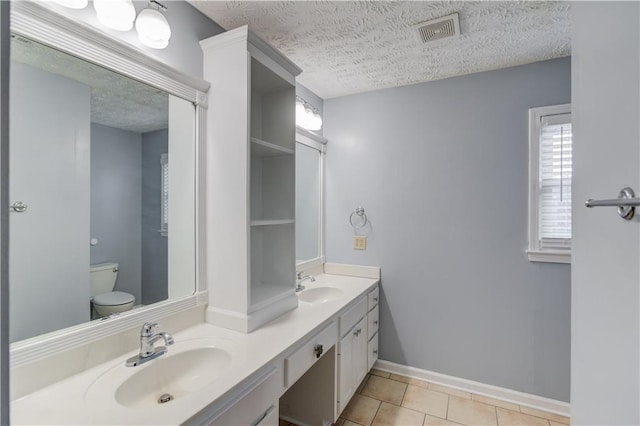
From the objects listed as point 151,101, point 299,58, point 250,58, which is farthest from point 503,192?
point 151,101

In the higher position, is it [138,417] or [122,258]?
[122,258]

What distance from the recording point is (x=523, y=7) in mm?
1498

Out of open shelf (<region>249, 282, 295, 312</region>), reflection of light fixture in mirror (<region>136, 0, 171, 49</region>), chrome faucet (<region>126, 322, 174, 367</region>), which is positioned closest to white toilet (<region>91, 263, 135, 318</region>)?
chrome faucet (<region>126, 322, 174, 367</region>)

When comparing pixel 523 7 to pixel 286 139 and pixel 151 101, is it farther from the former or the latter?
pixel 151 101

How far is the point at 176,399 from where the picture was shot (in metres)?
1.02

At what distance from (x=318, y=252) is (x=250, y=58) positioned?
167 cm

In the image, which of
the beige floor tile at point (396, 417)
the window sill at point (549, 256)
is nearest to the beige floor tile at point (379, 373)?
the beige floor tile at point (396, 417)

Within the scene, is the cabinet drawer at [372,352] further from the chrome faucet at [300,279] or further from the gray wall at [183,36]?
the gray wall at [183,36]

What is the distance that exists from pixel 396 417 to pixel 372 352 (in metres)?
0.46

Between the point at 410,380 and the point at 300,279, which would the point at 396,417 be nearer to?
the point at 410,380

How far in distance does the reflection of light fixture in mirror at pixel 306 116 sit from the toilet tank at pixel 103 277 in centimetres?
152

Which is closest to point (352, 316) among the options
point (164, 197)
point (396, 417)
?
point (396, 417)

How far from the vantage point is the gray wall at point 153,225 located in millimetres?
1341

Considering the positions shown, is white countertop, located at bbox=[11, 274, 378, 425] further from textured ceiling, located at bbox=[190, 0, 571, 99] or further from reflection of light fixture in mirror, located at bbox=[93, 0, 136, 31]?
textured ceiling, located at bbox=[190, 0, 571, 99]
